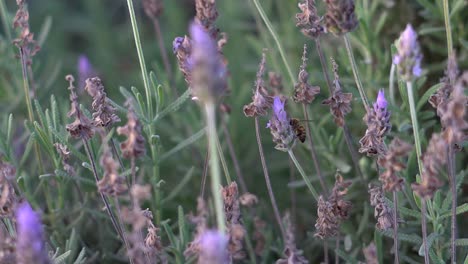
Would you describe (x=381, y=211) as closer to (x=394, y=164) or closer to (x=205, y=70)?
(x=394, y=164)

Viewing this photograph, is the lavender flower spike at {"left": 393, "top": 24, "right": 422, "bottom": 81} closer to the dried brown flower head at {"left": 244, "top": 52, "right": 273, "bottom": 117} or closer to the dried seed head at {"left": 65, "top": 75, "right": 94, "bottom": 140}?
the dried brown flower head at {"left": 244, "top": 52, "right": 273, "bottom": 117}

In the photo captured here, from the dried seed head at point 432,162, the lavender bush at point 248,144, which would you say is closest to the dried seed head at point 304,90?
the lavender bush at point 248,144

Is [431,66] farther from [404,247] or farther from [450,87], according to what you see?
[450,87]

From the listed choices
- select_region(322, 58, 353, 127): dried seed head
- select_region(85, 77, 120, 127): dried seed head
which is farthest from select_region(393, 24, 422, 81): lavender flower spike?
select_region(85, 77, 120, 127): dried seed head

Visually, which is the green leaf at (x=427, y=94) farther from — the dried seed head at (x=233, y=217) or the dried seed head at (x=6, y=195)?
the dried seed head at (x=6, y=195)

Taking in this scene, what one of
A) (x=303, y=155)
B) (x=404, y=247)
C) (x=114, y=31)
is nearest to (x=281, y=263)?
(x=404, y=247)

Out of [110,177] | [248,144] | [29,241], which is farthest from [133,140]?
[248,144]
